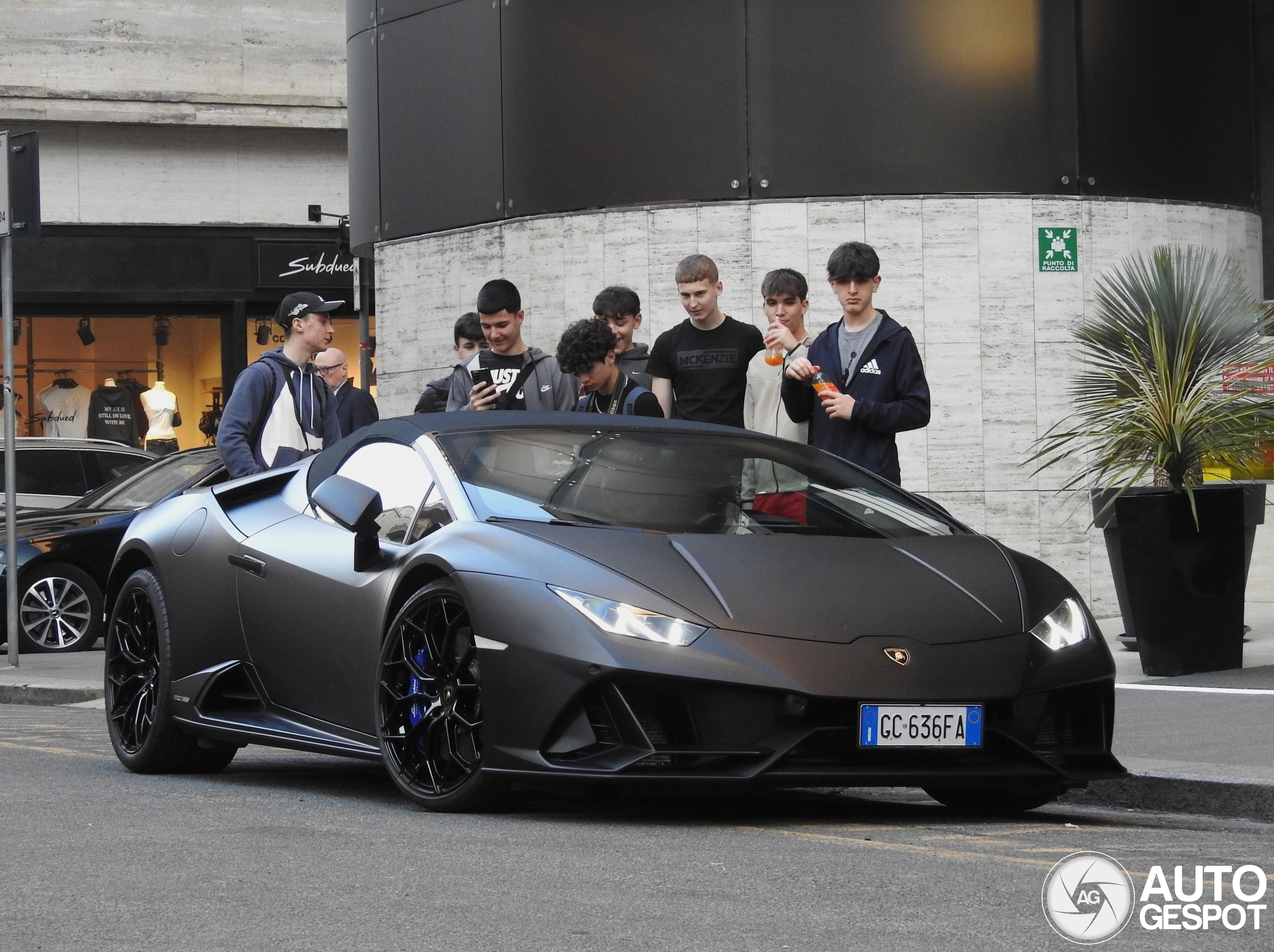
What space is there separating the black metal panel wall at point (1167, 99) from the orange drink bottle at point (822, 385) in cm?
667

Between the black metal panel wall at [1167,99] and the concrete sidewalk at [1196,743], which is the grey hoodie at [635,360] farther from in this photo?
the black metal panel wall at [1167,99]

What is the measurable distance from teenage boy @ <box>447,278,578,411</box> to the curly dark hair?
58cm

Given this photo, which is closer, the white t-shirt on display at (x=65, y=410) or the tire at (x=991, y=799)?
the tire at (x=991, y=799)

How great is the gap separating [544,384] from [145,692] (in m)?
2.45

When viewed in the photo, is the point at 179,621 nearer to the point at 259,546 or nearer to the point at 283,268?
the point at 259,546

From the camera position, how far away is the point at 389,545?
22.5ft

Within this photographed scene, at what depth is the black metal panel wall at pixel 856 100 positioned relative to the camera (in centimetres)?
1466

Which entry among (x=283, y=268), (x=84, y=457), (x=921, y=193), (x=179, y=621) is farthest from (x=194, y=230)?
(x=179, y=621)

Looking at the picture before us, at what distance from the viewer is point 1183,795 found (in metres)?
6.94

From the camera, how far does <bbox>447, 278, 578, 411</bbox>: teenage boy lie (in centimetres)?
955

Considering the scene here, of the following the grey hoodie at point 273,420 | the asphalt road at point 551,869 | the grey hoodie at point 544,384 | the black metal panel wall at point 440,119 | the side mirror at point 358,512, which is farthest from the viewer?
the black metal panel wall at point 440,119

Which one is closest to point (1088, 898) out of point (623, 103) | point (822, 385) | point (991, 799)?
point (991, 799)

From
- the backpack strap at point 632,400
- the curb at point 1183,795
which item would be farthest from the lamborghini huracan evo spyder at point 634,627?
the backpack strap at point 632,400

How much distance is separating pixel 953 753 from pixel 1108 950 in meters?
1.88
